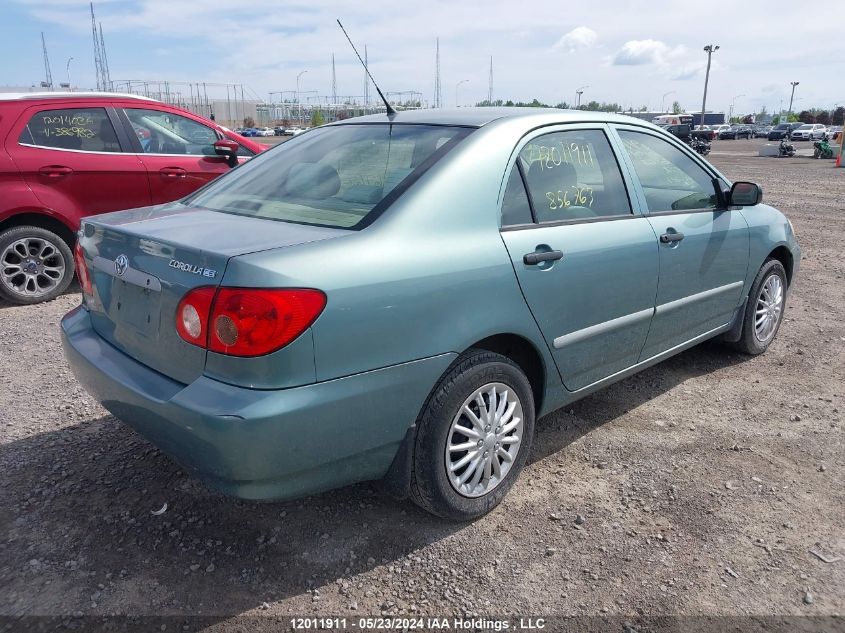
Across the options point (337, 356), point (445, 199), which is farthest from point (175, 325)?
point (445, 199)

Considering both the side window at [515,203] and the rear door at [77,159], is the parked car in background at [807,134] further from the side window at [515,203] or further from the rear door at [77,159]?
the side window at [515,203]

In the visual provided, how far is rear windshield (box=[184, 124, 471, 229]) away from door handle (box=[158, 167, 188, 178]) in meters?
3.44

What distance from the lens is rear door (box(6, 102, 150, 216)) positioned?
5898 mm

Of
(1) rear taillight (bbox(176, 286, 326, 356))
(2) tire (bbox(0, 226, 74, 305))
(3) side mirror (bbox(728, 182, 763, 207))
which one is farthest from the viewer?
(2) tire (bbox(0, 226, 74, 305))

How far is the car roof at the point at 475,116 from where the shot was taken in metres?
3.09

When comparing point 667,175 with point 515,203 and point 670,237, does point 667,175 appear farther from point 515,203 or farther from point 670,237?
point 515,203

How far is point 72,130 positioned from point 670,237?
5359 mm

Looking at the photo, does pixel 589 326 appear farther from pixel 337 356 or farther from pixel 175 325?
pixel 175 325

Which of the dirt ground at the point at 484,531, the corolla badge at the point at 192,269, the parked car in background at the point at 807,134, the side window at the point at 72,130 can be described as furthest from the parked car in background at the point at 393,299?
the parked car in background at the point at 807,134

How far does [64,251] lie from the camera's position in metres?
6.05

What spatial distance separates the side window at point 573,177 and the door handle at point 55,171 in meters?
4.73

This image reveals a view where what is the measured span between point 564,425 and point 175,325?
2.27 metres

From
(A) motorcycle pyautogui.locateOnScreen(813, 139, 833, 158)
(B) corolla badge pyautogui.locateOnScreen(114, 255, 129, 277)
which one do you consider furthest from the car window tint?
(A) motorcycle pyautogui.locateOnScreen(813, 139, 833, 158)

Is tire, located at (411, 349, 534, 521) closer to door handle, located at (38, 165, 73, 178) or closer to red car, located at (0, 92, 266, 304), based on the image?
red car, located at (0, 92, 266, 304)
